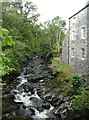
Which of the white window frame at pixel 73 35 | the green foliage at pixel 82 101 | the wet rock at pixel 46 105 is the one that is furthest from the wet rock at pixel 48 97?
the white window frame at pixel 73 35

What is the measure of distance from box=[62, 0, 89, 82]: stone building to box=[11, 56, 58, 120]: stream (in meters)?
3.33

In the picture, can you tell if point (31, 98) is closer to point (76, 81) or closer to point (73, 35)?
point (76, 81)

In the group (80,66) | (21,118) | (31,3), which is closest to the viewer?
(21,118)

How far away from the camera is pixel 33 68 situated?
29.0 m

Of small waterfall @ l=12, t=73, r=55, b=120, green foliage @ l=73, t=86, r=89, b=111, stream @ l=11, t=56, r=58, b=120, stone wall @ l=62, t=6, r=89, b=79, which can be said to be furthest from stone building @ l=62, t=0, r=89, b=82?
small waterfall @ l=12, t=73, r=55, b=120

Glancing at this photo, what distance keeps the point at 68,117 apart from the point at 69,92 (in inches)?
106

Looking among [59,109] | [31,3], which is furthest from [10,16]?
[31,3]

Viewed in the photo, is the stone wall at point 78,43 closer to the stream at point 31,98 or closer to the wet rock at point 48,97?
the wet rock at point 48,97

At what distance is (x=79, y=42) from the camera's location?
67.6 ft

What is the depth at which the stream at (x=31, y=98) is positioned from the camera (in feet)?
51.1

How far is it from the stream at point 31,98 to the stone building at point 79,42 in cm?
333

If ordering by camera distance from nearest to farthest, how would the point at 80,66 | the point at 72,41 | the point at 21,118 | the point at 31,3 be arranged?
the point at 21,118 < the point at 80,66 < the point at 72,41 < the point at 31,3

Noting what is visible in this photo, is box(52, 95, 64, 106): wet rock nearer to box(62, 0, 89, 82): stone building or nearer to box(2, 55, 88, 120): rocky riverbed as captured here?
box(2, 55, 88, 120): rocky riverbed

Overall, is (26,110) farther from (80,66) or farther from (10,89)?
(80,66)
